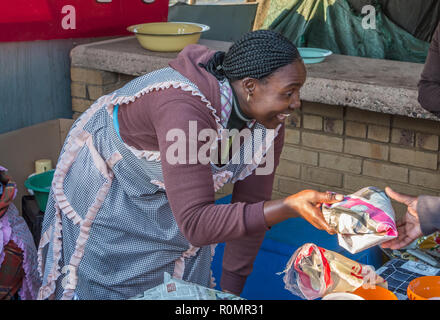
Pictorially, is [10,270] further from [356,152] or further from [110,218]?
[356,152]

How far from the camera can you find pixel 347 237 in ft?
4.61

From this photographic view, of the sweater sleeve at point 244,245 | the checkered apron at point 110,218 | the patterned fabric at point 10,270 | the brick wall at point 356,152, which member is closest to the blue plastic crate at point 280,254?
the sweater sleeve at point 244,245

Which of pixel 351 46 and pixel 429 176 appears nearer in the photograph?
pixel 429 176

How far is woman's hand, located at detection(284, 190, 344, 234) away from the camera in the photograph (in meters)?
1.41

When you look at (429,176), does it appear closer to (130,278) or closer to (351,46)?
(351,46)

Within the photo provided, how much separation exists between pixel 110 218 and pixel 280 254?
2.78ft

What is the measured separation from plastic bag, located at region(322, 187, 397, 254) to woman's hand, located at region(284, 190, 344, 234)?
12mm

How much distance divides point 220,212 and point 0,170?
1558mm

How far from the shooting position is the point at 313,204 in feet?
4.74

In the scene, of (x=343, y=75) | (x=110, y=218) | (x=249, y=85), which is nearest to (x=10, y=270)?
(x=110, y=218)
